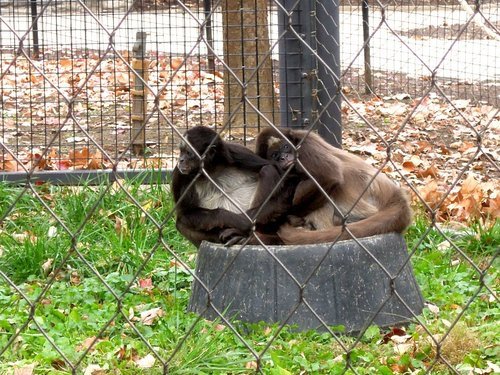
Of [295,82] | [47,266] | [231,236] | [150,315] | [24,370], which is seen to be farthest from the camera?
[295,82]

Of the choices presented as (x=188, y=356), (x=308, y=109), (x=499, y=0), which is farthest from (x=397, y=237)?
(x=499, y=0)

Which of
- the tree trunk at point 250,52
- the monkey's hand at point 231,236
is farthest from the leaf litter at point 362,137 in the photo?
the monkey's hand at point 231,236

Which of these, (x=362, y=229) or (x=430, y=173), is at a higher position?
(x=362, y=229)

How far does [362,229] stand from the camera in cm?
472

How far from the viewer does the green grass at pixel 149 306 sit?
153 inches

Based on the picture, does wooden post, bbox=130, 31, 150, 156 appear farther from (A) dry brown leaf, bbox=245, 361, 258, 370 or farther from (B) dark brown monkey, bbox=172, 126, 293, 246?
(A) dry brown leaf, bbox=245, 361, 258, 370

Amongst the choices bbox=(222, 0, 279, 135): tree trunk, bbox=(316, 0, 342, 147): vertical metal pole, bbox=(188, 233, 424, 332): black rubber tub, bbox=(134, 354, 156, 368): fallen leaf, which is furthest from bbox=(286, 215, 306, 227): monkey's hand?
bbox=(222, 0, 279, 135): tree trunk

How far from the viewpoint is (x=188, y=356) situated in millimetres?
3820

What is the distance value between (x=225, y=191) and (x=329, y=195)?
0.59 metres

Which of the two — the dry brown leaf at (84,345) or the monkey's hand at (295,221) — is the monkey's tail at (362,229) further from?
the dry brown leaf at (84,345)

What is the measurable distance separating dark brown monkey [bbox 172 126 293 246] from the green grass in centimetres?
26

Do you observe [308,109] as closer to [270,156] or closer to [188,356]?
[270,156]

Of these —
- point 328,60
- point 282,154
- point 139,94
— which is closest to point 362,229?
point 282,154

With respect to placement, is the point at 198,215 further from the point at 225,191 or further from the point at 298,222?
the point at 298,222
